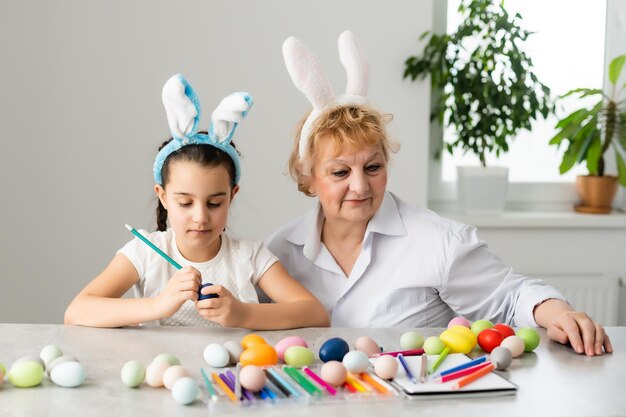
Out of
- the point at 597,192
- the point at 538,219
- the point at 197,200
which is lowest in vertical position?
the point at 538,219

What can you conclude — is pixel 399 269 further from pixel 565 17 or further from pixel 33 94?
pixel 565 17

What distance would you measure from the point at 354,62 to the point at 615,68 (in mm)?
2142

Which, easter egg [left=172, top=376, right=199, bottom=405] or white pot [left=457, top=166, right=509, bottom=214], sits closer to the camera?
easter egg [left=172, top=376, right=199, bottom=405]

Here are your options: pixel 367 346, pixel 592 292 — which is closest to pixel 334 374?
pixel 367 346

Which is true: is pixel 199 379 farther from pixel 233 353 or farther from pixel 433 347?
pixel 433 347

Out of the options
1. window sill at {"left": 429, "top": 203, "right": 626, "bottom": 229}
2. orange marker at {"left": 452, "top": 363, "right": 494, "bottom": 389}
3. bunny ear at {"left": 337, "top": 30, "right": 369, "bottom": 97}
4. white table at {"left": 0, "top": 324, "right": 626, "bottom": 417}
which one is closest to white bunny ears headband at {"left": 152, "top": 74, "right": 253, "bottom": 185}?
bunny ear at {"left": 337, "top": 30, "right": 369, "bottom": 97}

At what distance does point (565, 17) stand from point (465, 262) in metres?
2.29

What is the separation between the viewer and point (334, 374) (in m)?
1.32

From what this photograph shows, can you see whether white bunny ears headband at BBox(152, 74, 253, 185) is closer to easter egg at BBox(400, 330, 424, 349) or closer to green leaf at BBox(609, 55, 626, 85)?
easter egg at BBox(400, 330, 424, 349)

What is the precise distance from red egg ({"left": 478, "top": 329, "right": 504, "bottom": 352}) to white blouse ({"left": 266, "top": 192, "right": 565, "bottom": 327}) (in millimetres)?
502

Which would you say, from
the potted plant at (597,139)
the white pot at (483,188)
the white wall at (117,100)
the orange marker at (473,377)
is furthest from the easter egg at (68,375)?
the potted plant at (597,139)

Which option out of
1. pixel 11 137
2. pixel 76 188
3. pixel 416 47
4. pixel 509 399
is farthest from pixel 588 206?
pixel 509 399

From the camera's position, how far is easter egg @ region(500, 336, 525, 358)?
151 cm

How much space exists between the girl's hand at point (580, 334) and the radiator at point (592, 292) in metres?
2.14
